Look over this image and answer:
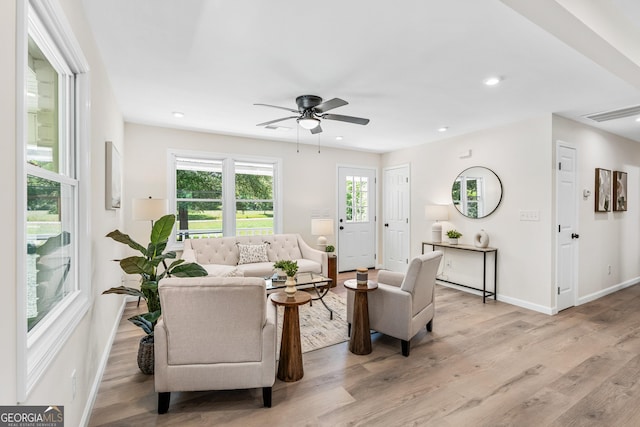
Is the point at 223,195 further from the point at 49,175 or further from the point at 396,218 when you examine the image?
the point at 49,175

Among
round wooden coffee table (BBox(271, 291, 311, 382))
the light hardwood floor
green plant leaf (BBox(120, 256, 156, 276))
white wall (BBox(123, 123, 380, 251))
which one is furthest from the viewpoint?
white wall (BBox(123, 123, 380, 251))

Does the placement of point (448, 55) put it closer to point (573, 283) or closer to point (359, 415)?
point (359, 415)

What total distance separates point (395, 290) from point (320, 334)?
3.16 feet

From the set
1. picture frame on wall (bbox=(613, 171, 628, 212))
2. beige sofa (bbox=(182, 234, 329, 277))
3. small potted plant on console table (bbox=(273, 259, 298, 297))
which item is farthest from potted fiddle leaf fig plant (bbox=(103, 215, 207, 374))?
picture frame on wall (bbox=(613, 171, 628, 212))

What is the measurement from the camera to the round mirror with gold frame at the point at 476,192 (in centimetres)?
438

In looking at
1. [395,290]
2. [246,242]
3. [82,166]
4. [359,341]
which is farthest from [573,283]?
[82,166]

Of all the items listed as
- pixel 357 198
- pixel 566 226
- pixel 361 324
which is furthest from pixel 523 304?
pixel 357 198

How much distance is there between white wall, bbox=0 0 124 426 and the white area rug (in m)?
1.61

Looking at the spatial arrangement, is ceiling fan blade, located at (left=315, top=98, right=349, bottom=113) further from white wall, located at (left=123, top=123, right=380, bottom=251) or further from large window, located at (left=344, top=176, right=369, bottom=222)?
large window, located at (left=344, top=176, right=369, bottom=222)

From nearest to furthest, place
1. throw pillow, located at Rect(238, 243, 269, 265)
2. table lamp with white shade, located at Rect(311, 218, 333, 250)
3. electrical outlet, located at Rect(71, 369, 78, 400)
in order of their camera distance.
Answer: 1. electrical outlet, located at Rect(71, 369, 78, 400)
2. throw pillow, located at Rect(238, 243, 269, 265)
3. table lamp with white shade, located at Rect(311, 218, 333, 250)

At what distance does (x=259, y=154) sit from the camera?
5246 millimetres

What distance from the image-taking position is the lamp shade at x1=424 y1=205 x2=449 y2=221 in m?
4.92

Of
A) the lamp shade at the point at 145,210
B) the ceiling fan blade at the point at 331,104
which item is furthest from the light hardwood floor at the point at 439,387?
the ceiling fan blade at the point at 331,104

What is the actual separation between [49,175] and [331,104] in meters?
2.13
